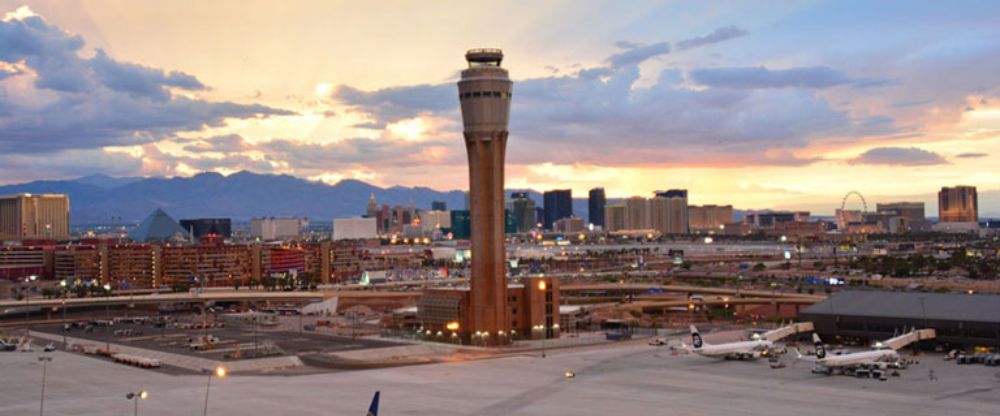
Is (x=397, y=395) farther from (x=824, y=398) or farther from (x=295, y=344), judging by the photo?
(x=295, y=344)

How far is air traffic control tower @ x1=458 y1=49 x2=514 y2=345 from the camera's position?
12875 centimetres

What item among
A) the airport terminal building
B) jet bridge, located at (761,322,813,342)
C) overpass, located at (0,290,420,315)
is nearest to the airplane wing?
jet bridge, located at (761,322,813,342)

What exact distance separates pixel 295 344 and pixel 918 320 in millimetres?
70397

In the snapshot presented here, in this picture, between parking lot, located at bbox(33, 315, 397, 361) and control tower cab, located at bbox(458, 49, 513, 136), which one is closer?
parking lot, located at bbox(33, 315, 397, 361)

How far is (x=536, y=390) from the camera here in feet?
286

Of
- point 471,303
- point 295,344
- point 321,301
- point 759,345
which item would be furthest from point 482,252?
point 321,301

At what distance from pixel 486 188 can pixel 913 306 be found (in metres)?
51.0

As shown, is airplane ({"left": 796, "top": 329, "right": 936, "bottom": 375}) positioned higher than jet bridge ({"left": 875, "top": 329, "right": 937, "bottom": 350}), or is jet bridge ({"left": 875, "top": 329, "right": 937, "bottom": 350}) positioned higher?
jet bridge ({"left": 875, "top": 329, "right": 937, "bottom": 350})

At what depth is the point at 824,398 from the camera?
81.3 meters

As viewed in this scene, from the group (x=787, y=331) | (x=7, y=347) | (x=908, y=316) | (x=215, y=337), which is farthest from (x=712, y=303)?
(x=7, y=347)

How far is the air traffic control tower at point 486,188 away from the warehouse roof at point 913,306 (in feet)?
121

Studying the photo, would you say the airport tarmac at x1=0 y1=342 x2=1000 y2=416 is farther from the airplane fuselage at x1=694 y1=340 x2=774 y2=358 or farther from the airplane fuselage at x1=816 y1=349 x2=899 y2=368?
the airplane fuselage at x1=816 y1=349 x2=899 y2=368

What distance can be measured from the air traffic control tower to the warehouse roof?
3696 cm

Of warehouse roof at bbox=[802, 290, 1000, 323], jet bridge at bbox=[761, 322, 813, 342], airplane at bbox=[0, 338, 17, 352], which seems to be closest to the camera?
warehouse roof at bbox=[802, 290, 1000, 323]
